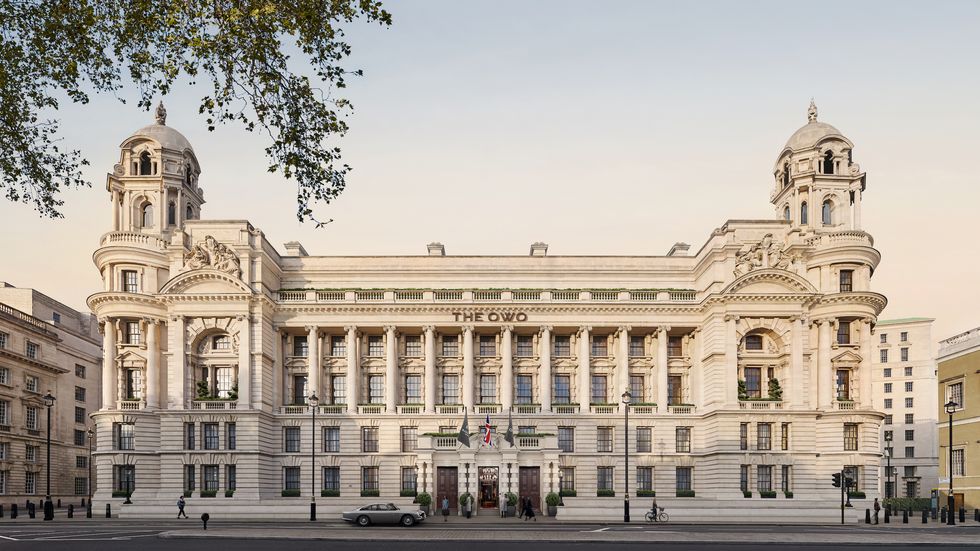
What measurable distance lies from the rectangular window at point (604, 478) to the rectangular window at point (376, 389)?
18.6m

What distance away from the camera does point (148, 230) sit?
7381cm

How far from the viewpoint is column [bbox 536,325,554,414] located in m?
72.6

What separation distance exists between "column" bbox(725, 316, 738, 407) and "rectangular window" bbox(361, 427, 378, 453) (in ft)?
90.6

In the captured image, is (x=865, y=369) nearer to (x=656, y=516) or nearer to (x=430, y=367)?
(x=656, y=516)

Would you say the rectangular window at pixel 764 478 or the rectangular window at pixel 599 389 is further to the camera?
the rectangular window at pixel 599 389

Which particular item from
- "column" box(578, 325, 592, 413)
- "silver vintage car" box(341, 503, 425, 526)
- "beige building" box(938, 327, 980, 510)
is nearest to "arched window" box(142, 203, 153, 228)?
"silver vintage car" box(341, 503, 425, 526)

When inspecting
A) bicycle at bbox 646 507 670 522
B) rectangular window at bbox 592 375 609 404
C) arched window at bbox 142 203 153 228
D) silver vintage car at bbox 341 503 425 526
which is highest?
arched window at bbox 142 203 153 228

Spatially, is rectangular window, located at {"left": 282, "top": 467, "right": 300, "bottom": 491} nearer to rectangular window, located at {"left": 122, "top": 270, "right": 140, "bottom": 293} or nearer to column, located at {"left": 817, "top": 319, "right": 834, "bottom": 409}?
rectangular window, located at {"left": 122, "top": 270, "right": 140, "bottom": 293}

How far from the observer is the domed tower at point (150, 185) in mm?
73312

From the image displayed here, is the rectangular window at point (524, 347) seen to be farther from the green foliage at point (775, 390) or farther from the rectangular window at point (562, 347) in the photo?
the green foliage at point (775, 390)

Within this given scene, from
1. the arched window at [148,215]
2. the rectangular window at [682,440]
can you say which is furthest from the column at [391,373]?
the rectangular window at [682,440]

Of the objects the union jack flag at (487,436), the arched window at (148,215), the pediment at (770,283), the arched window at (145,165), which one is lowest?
the union jack flag at (487,436)

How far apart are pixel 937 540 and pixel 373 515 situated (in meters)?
28.0

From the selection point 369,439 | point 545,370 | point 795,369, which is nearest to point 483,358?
point 545,370
